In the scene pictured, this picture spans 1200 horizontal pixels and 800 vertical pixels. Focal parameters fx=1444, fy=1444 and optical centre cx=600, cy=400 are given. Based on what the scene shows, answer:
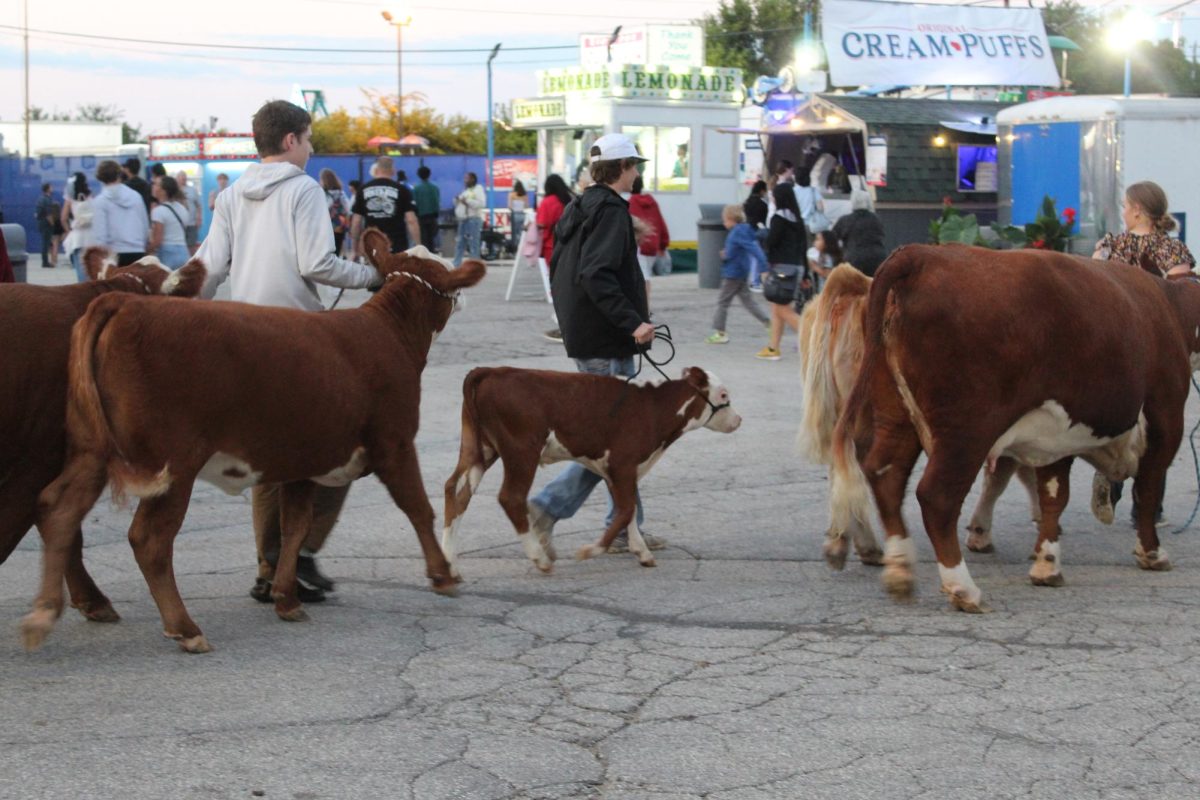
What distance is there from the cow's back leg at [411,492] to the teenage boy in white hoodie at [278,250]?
16.3 inches

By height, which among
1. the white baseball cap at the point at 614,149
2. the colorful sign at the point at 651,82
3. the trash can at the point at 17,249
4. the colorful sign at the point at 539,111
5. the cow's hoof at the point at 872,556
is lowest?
the cow's hoof at the point at 872,556

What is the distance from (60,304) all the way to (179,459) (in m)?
0.79

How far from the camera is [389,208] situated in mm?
16906

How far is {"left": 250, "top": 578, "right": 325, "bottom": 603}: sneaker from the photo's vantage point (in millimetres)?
6207

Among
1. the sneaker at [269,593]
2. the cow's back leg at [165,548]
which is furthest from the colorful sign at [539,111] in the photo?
the cow's back leg at [165,548]

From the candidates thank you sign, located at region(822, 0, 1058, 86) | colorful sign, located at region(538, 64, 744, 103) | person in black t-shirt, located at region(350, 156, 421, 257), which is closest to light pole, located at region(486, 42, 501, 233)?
colorful sign, located at region(538, 64, 744, 103)

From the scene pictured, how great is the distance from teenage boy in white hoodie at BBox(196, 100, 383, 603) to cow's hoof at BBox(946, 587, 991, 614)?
2629mm

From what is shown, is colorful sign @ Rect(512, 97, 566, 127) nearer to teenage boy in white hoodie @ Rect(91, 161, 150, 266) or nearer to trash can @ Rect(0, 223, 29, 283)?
trash can @ Rect(0, 223, 29, 283)

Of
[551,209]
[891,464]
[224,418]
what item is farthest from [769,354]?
[224,418]

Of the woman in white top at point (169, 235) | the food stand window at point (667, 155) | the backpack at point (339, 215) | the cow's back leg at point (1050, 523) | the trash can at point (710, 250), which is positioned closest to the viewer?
the cow's back leg at point (1050, 523)

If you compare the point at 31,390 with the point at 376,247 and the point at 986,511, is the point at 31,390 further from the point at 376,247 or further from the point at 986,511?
the point at 986,511

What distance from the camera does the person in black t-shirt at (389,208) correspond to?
16859 millimetres

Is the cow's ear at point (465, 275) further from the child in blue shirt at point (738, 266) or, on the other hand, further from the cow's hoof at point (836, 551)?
the child in blue shirt at point (738, 266)

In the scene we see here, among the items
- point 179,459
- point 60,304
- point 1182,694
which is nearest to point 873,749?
point 1182,694
